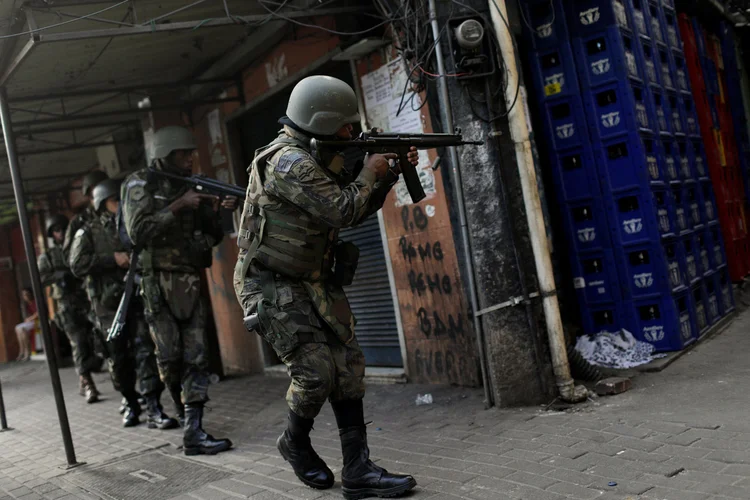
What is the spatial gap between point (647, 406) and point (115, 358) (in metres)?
4.91

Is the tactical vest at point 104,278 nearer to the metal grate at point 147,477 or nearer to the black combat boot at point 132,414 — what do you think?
the black combat boot at point 132,414

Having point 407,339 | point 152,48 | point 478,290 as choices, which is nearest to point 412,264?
point 407,339

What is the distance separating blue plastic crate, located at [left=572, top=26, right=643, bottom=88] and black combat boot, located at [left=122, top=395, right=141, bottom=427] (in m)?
4.87

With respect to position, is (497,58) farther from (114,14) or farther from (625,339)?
(114,14)

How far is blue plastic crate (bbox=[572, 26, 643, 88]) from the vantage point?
575 centimetres

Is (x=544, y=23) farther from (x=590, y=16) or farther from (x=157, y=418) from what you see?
(x=157, y=418)

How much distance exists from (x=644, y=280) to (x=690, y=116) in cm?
192

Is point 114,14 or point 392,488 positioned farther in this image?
point 114,14

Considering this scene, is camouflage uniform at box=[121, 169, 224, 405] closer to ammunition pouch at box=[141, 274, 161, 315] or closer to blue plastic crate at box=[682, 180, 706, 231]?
ammunition pouch at box=[141, 274, 161, 315]

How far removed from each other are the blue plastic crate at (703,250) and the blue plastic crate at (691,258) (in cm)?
5

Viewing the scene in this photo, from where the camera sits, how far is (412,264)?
644 cm

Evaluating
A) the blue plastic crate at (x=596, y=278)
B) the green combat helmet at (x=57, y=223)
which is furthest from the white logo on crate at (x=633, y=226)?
the green combat helmet at (x=57, y=223)

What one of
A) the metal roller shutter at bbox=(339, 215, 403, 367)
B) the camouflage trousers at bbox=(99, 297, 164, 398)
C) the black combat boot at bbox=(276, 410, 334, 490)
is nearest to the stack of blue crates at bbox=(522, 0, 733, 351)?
→ the metal roller shutter at bbox=(339, 215, 403, 367)

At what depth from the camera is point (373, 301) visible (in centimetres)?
730
